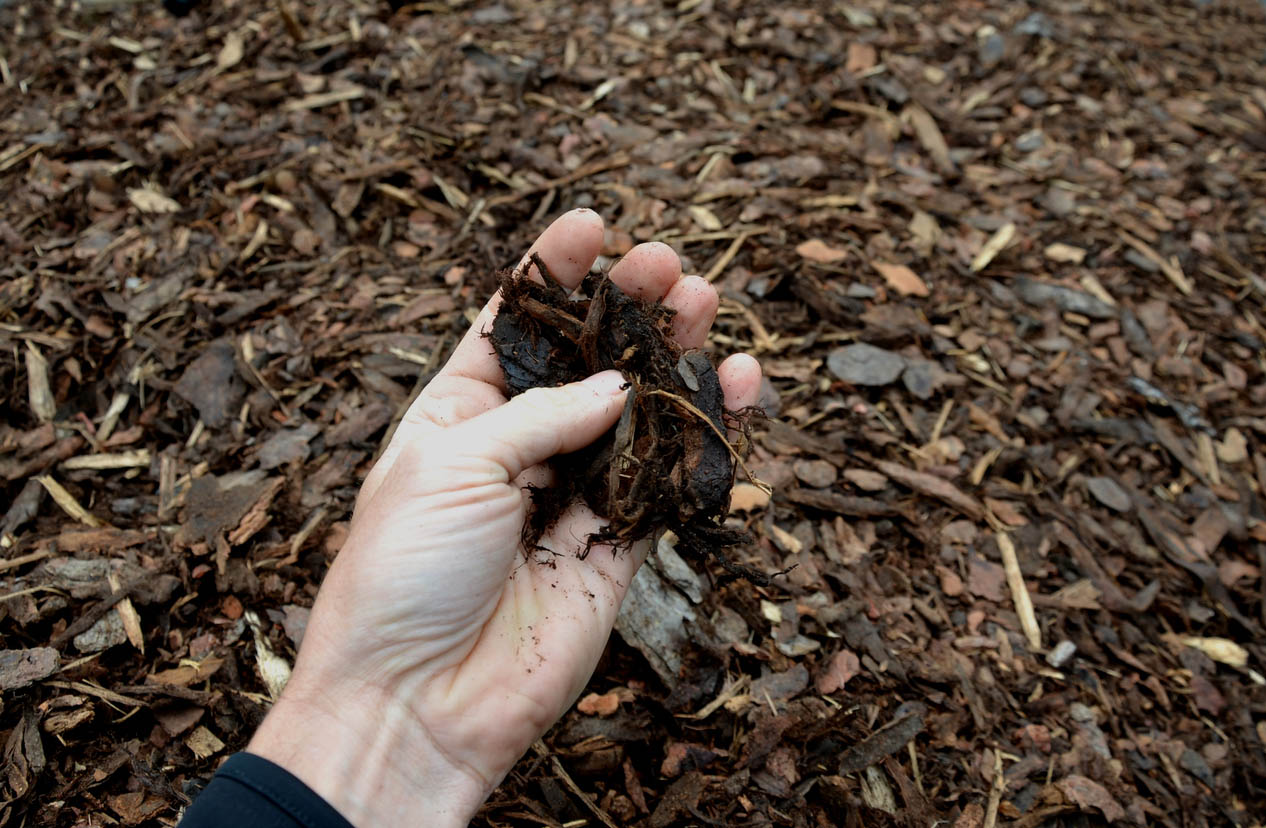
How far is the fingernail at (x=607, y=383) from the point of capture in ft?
7.13

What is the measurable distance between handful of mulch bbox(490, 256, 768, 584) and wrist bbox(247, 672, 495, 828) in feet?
1.96

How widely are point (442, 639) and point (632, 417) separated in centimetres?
77

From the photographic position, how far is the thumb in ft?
6.47

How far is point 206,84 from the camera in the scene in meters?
5.03

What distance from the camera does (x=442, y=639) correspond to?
1.97 meters

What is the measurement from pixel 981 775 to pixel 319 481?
103 inches

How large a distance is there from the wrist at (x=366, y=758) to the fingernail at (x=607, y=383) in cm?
95

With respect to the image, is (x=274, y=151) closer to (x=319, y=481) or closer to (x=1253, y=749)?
(x=319, y=481)

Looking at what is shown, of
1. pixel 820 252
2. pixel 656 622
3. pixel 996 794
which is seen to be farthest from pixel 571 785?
pixel 820 252

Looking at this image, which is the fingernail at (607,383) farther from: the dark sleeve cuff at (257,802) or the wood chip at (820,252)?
the wood chip at (820,252)

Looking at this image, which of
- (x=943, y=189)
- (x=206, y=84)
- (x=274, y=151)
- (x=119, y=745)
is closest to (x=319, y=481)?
(x=119, y=745)

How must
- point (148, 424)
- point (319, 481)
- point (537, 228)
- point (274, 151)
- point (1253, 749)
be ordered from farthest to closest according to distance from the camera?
1. point (274, 151)
2. point (537, 228)
3. point (148, 424)
4. point (319, 481)
5. point (1253, 749)

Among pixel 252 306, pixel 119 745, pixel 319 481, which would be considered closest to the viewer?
pixel 119 745

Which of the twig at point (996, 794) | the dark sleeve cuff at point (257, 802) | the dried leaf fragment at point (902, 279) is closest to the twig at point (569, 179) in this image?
the dried leaf fragment at point (902, 279)
